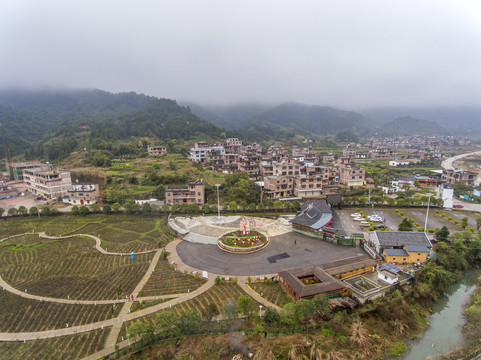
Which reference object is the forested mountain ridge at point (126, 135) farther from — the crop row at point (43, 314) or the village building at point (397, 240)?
the village building at point (397, 240)

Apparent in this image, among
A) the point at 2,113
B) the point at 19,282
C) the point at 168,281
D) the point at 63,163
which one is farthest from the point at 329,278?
the point at 2,113

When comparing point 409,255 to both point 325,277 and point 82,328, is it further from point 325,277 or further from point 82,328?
point 82,328

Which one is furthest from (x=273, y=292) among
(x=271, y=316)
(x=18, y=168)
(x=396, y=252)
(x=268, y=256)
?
(x=18, y=168)

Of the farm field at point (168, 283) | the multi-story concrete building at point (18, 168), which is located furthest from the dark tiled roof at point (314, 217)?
the multi-story concrete building at point (18, 168)

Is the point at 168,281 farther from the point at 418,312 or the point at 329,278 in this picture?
the point at 418,312

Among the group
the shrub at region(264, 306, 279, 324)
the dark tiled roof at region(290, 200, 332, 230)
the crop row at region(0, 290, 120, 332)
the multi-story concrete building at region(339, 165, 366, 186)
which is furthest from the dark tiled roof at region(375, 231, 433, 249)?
the multi-story concrete building at region(339, 165, 366, 186)
